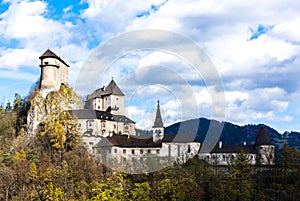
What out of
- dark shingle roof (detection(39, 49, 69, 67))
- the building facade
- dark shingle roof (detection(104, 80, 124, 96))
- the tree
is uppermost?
dark shingle roof (detection(39, 49, 69, 67))

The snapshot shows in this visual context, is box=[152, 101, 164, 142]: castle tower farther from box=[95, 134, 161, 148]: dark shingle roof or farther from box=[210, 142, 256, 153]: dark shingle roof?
box=[210, 142, 256, 153]: dark shingle roof

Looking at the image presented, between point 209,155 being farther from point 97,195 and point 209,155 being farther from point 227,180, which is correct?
point 97,195

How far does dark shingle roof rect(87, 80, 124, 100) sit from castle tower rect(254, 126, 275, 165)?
73.3 ft

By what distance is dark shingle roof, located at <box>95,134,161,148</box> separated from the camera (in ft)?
182

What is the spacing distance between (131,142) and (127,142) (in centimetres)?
57

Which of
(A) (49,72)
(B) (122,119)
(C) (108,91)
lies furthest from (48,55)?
(B) (122,119)

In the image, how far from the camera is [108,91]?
66688 millimetres

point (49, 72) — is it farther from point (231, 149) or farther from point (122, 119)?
point (231, 149)

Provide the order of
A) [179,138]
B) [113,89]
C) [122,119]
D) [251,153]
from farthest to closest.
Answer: [113,89], [122,119], [179,138], [251,153]

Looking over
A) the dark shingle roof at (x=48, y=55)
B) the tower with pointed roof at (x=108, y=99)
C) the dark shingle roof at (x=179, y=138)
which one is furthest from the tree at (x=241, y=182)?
the dark shingle roof at (x=48, y=55)

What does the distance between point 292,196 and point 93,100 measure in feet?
124

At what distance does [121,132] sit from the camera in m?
60.9

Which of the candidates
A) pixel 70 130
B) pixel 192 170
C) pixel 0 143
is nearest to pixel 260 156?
pixel 192 170

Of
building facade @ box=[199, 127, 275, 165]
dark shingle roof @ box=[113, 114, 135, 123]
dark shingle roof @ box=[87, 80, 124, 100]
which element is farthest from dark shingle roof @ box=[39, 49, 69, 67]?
building facade @ box=[199, 127, 275, 165]
